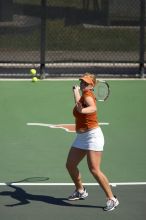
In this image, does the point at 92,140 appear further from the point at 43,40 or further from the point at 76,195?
the point at 43,40

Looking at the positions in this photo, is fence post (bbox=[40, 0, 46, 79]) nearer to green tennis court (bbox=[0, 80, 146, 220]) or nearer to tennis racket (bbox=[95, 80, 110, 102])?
green tennis court (bbox=[0, 80, 146, 220])

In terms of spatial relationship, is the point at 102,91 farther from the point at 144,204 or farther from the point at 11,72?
the point at 11,72

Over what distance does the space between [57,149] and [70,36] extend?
22.5 ft

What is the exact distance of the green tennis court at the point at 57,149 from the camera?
8.41 m

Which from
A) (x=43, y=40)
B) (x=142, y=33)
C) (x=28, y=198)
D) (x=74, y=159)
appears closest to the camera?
(x=74, y=159)

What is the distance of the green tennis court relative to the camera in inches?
331

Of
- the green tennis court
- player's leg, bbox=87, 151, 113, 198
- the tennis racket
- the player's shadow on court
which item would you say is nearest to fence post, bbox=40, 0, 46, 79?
the green tennis court

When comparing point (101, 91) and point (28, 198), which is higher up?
point (101, 91)

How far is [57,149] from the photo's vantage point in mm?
11109

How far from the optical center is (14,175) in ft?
31.7

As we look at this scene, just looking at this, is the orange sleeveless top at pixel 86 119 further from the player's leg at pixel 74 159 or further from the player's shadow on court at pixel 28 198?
the player's shadow on court at pixel 28 198

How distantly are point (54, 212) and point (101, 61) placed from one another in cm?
987

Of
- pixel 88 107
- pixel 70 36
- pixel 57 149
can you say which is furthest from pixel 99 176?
pixel 70 36

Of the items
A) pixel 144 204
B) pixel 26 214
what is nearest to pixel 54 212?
pixel 26 214
